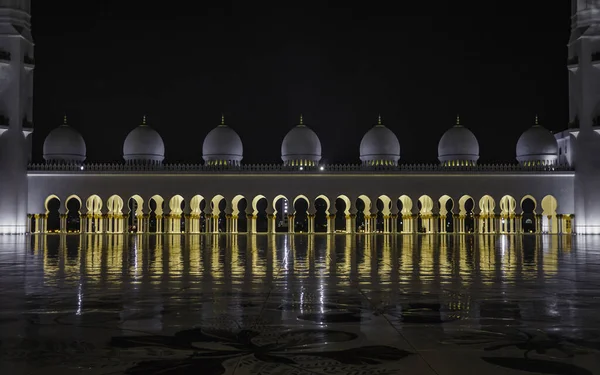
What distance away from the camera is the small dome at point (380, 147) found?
30.9 m

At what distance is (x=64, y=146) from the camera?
1184 inches

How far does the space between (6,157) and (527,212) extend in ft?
102

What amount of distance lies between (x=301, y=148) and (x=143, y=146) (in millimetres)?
6933

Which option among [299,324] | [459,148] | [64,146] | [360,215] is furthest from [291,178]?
[299,324]

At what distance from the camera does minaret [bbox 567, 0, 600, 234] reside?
2728 centimetres

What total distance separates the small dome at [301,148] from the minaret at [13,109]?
10.6 metres

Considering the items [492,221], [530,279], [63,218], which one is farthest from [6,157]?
[530,279]

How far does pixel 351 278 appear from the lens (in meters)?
6.44

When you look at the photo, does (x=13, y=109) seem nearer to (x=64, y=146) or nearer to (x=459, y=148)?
(x=64, y=146)

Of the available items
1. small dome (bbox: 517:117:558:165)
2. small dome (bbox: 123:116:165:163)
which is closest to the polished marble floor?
small dome (bbox: 123:116:165:163)

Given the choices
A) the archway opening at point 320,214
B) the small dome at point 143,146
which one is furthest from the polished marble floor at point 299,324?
the archway opening at point 320,214

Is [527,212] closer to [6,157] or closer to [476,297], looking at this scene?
[6,157]

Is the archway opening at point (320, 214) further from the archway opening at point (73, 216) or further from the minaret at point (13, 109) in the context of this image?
the minaret at point (13, 109)

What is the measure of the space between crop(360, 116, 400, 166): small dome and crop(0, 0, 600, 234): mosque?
92 mm
